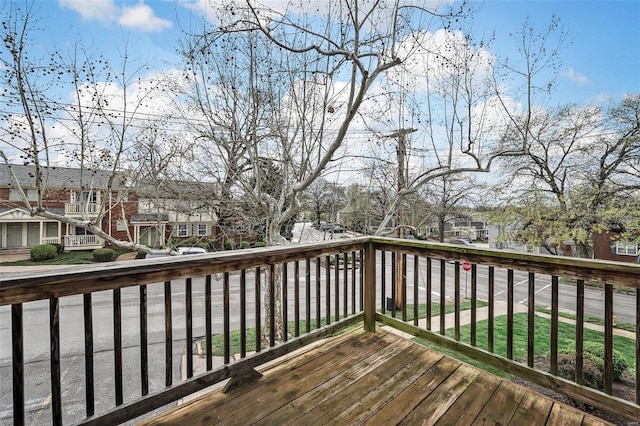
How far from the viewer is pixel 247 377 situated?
1.79 metres

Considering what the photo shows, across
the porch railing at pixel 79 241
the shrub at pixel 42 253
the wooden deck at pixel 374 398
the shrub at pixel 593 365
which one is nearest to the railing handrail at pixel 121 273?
the wooden deck at pixel 374 398

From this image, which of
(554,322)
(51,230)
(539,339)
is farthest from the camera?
(51,230)

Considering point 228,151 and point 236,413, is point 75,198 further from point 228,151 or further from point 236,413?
point 236,413

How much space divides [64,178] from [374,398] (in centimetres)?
613

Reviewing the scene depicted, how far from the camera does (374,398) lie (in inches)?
64.4

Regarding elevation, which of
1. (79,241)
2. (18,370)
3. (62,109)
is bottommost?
(79,241)

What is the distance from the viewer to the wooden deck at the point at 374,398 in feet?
4.84

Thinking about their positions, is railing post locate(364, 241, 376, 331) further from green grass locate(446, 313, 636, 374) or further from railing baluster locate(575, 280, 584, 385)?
green grass locate(446, 313, 636, 374)

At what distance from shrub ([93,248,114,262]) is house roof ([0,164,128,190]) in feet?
7.00

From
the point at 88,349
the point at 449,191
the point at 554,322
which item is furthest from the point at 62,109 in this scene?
the point at 449,191

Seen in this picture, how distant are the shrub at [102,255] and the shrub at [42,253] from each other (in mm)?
1158

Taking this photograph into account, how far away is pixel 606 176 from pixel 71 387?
13920 millimetres

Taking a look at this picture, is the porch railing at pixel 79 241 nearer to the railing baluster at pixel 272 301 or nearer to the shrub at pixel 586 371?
the railing baluster at pixel 272 301

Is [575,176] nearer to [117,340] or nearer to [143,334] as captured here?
[143,334]
